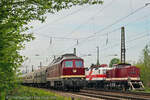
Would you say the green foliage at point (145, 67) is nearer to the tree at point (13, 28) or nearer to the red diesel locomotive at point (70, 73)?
the red diesel locomotive at point (70, 73)

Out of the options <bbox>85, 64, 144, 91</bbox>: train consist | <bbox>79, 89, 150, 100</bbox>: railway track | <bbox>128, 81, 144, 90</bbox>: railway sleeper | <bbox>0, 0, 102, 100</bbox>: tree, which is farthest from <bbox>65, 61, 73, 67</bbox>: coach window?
<bbox>0, 0, 102, 100</bbox>: tree

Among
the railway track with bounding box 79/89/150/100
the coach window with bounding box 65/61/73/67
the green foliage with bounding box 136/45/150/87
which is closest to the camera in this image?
the railway track with bounding box 79/89/150/100

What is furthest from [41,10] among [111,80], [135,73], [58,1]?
[111,80]

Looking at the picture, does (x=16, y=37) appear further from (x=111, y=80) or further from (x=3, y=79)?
(x=111, y=80)

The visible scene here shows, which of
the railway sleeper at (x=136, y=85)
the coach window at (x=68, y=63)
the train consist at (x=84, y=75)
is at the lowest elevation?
the railway sleeper at (x=136, y=85)

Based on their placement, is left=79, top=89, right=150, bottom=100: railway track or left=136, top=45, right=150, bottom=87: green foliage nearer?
left=79, top=89, right=150, bottom=100: railway track

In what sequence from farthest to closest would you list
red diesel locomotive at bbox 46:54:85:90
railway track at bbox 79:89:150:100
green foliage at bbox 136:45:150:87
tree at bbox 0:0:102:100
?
green foliage at bbox 136:45:150:87 < red diesel locomotive at bbox 46:54:85:90 < railway track at bbox 79:89:150:100 < tree at bbox 0:0:102:100

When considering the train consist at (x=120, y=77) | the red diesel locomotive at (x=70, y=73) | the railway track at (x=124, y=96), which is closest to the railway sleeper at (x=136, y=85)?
the train consist at (x=120, y=77)

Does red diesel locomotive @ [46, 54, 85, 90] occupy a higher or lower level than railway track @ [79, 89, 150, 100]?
higher

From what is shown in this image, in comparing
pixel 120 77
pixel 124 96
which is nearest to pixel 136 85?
pixel 120 77

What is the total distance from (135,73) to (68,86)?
10.1m

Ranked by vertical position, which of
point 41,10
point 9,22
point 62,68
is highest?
point 41,10

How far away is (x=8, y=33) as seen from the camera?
10977mm

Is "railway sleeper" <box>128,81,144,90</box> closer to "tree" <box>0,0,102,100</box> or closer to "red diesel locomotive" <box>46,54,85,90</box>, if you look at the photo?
"red diesel locomotive" <box>46,54,85,90</box>
